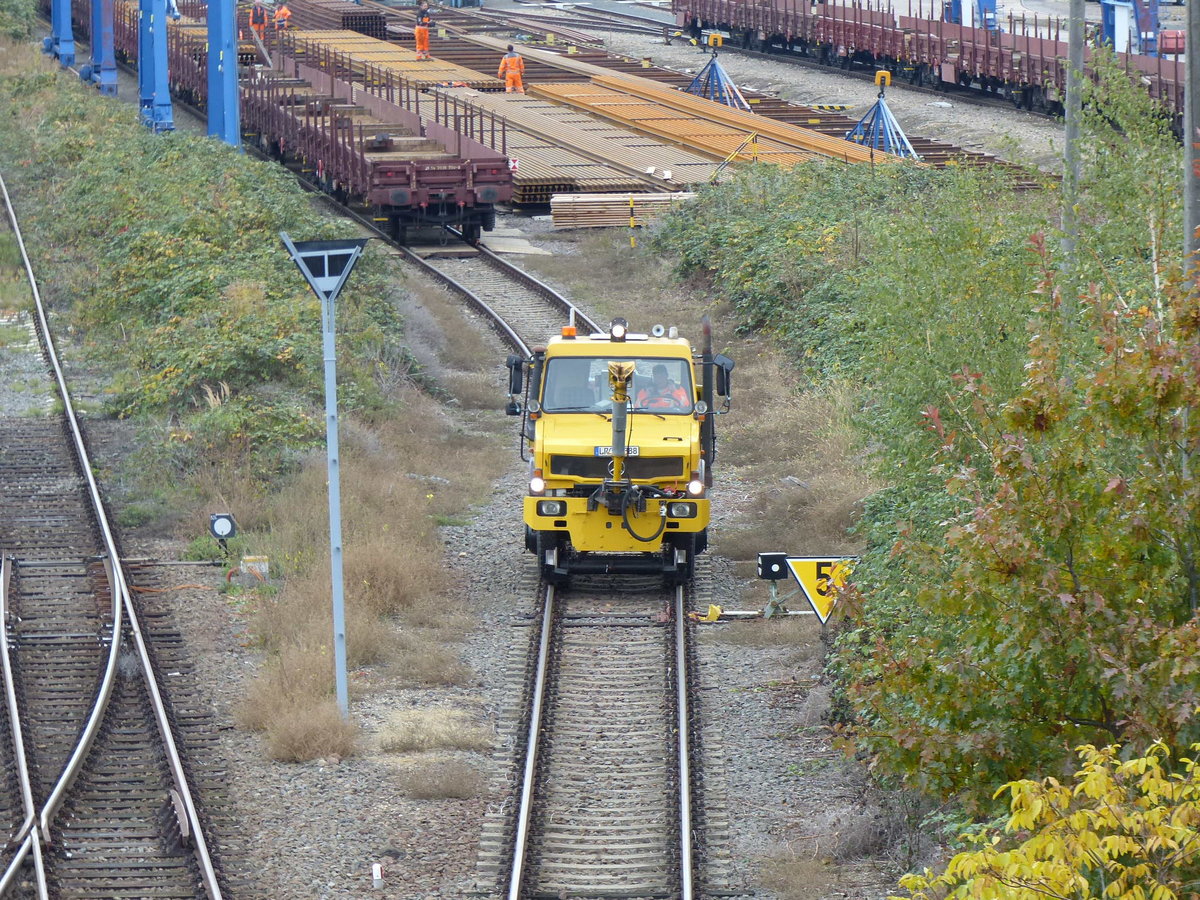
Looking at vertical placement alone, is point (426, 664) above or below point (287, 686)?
below

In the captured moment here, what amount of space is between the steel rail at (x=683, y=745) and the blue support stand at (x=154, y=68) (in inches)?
1098

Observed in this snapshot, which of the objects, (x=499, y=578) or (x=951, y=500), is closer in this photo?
(x=951, y=500)

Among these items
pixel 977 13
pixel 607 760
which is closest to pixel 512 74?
pixel 977 13

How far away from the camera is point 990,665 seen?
23.7ft

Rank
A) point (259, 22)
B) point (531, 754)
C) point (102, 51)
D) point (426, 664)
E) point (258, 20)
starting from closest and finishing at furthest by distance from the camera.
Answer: point (531, 754)
point (426, 664)
point (102, 51)
point (258, 20)
point (259, 22)

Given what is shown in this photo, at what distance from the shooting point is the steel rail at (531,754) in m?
9.58

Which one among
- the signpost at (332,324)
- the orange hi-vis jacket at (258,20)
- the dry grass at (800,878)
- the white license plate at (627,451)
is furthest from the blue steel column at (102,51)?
the dry grass at (800,878)

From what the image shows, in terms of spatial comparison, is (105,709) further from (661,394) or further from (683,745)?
(661,394)

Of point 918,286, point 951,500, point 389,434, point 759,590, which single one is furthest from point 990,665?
point 389,434

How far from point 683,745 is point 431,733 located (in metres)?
1.76

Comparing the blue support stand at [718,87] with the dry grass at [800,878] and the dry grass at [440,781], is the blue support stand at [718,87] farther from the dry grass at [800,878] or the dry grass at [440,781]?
the dry grass at [800,878]

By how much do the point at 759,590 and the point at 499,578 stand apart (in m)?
2.35

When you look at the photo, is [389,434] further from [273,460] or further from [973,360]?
[973,360]

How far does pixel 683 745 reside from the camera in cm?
1134
